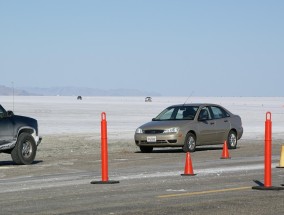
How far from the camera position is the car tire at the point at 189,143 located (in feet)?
85.8

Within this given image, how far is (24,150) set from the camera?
2161cm

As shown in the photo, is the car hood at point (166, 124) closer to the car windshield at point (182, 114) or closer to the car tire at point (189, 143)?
the car tire at point (189, 143)

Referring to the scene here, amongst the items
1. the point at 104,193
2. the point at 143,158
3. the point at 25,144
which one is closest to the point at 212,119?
the point at 143,158

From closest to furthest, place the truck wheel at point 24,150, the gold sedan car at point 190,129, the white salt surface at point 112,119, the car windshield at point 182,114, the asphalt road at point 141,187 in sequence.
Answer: the asphalt road at point 141,187 < the truck wheel at point 24,150 < the gold sedan car at point 190,129 < the car windshield at point 182,114 < the white salt surface at point 112,119

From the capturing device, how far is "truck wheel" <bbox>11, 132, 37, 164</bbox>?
21.3 m

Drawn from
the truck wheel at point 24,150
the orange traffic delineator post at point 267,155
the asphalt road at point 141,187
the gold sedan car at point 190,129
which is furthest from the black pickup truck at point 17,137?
the orange traffic delineator post at point 267,155

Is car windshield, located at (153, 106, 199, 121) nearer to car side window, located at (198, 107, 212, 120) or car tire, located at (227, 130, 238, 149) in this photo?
car side window, located at (198, 107, 212, 120)

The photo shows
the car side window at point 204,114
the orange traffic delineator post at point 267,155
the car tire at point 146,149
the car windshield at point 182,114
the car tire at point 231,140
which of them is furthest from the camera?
the car tire at point 231,140

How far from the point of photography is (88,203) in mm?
12062

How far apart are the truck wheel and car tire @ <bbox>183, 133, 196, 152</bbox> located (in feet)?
19.0

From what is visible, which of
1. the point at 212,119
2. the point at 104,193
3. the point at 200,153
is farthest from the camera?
the point at 212,119

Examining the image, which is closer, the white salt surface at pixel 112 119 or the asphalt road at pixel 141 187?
the asphalt road at pixel 141 187

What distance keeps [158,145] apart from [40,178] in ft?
30.7

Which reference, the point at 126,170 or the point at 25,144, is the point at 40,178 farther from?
the point at 25,144
